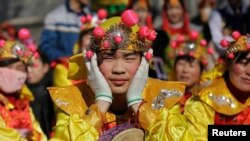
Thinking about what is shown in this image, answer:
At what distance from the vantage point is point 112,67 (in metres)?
6.57

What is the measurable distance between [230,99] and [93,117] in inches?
50.9

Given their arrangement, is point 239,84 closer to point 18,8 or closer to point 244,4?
point 244,4

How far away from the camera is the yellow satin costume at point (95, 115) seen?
20.9 ft

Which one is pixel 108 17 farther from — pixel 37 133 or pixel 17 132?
pixel 17 132

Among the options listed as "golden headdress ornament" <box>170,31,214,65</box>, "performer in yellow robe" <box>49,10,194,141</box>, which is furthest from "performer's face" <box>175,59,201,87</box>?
"performer in yellow robe" <box>49,10,194,141</box>

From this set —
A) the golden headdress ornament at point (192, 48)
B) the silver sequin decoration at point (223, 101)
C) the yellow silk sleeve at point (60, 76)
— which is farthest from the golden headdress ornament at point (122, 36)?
the golden headdress ornament at point (192, 48)

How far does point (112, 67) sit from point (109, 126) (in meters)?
0.41

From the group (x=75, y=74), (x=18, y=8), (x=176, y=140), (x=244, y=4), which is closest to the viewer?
(x=176, y=140)

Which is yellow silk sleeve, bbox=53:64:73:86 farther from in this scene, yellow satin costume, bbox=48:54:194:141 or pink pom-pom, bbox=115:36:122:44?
pink pom-pom, bbox=115:36:122:44

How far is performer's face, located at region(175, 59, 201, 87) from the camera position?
357 inches

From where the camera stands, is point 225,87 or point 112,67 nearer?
point 112,67

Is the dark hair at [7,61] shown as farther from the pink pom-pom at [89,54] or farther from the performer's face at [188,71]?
the pink pom-pom at [89,54]

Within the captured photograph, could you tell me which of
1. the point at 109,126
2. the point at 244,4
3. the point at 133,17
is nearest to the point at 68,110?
the point at 109,126

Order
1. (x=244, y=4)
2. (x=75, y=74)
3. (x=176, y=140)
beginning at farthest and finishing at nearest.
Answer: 1. (x=244, y=4)
2. (x=75, y=74)
3. (x=176, y=140)
